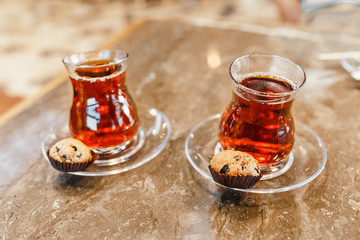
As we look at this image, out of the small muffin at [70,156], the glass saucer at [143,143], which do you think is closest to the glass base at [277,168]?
the glass saucer at [143,143]

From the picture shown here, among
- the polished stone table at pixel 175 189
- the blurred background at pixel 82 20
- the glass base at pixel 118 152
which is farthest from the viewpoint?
the blurred background at pixel 82 20

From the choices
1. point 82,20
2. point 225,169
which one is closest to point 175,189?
point 225,169

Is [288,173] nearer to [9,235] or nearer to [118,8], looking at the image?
[9,235]

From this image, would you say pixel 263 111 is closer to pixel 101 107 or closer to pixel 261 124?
pixel 261 124

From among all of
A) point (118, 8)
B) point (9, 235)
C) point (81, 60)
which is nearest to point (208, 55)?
point (81, 60)

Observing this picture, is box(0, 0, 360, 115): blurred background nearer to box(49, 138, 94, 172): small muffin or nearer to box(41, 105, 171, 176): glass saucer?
box(41, 105, 171, 176): glass saucer

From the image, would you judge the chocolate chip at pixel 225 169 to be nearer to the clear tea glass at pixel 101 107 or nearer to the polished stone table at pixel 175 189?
the polished stone table at pixel 175 189

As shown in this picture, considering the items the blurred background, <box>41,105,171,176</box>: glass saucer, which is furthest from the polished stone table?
the blurred background
